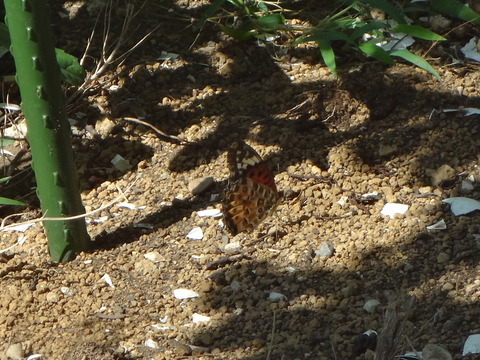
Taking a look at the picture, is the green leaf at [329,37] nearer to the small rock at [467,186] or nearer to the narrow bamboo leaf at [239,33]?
the narrow bamboo leaf at [239,33]

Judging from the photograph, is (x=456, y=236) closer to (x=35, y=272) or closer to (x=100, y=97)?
(x=35, y=272)

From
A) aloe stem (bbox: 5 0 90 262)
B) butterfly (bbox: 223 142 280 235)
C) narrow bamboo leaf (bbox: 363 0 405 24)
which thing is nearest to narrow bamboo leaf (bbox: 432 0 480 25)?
narrow bamboo leaf (bbox: 363 0 405 24)

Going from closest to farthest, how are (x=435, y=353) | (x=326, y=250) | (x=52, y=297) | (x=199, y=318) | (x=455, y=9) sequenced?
(x=435, y=353) < (x=199, y=318) < (x=52, y=297) < (x=326, y=250) < (x=455, y=9)

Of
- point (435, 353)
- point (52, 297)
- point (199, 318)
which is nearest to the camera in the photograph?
point (435, 353)

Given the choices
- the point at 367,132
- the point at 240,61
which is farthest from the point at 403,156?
the point at 240,61

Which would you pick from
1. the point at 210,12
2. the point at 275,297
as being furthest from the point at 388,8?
the point at 275,297

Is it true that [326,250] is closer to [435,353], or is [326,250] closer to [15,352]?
[435,353]

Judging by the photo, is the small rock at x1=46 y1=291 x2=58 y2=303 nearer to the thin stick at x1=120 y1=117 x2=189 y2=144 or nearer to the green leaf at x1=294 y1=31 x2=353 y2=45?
the thin stick at x1=120 y1=117 x2=189 y2=144
